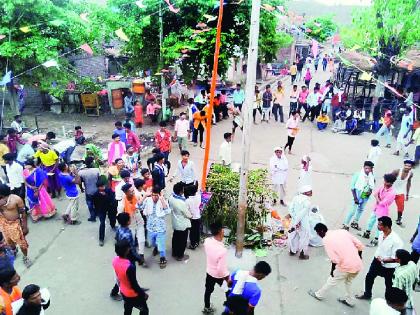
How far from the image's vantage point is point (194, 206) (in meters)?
6.68

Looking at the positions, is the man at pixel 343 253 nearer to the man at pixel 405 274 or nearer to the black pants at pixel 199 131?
the man at pixel 405 274

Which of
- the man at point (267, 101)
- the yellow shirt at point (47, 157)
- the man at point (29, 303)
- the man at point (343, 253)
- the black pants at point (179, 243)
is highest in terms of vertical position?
the man at point (267, 101)

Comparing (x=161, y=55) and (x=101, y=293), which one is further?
(x=161, y=55)

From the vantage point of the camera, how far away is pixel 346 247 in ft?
17.5

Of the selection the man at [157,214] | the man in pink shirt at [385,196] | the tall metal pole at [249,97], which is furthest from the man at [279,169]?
the man at [157,214]

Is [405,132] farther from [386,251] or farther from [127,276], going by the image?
[127,276]

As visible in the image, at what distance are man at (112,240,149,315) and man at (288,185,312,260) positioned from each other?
10.1ft

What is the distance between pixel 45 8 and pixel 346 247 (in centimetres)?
1126

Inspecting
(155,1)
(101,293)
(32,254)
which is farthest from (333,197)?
(155,1)

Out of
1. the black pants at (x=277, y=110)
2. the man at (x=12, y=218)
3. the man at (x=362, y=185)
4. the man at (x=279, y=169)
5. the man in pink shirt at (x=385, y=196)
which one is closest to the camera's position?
the man at (x=12, y=218)

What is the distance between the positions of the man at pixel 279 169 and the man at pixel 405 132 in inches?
220

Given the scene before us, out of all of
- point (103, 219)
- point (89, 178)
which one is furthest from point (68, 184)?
point (103, 219)

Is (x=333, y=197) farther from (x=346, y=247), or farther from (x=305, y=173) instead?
(x=346, y=247)

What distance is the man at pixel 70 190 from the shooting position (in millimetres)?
7562
